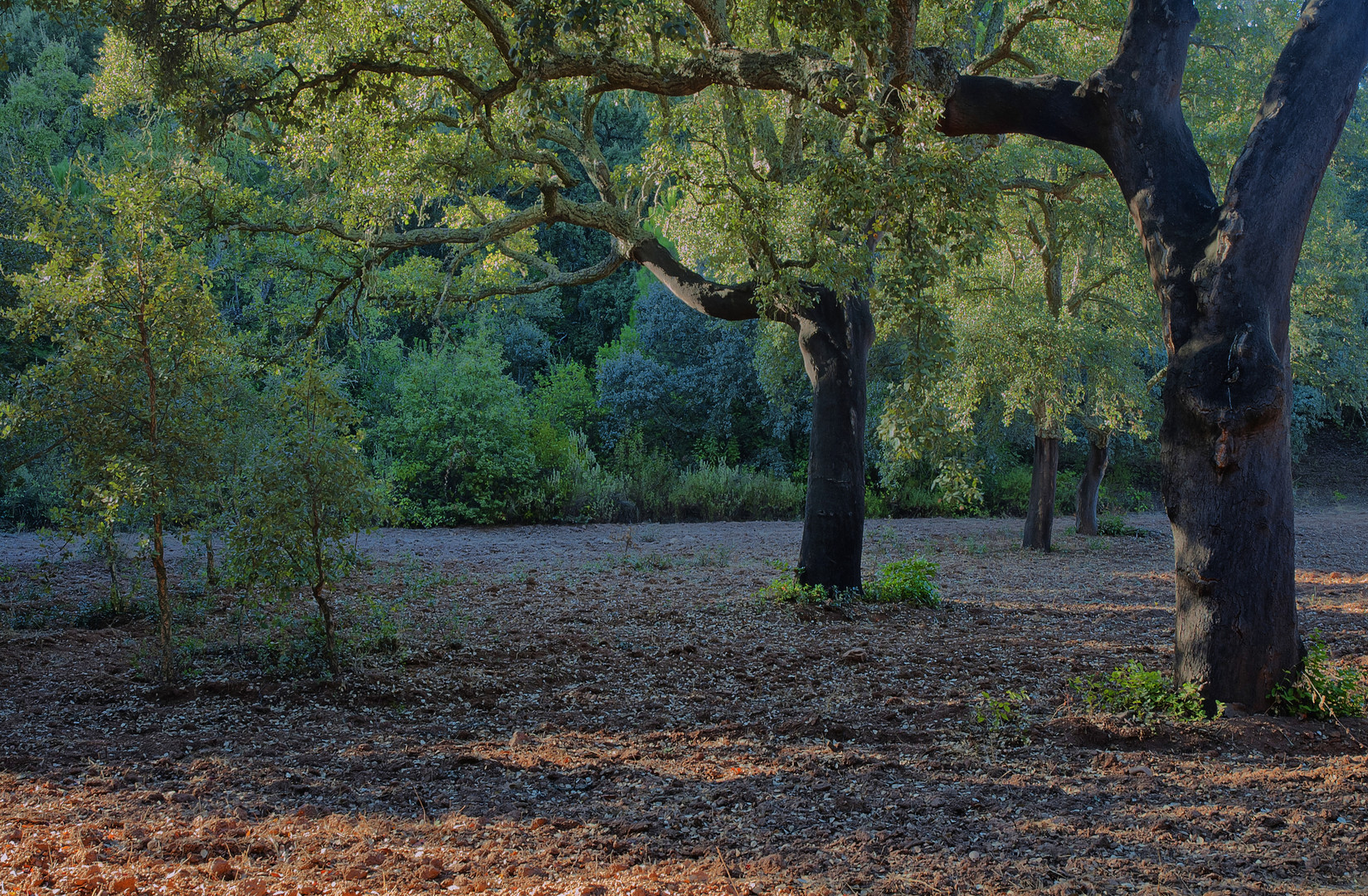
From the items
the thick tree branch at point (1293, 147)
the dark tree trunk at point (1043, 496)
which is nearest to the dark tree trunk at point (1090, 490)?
the dark tree trunk at point (1043, 496)

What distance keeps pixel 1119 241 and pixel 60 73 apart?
21995 mm

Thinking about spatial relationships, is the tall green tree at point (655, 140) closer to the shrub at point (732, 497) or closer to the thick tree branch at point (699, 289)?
the thick tree branch at point (699, 289)

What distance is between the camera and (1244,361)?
428 centimetres

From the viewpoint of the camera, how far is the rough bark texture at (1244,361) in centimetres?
435

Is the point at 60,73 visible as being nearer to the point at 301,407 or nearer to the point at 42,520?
the point at 42,520

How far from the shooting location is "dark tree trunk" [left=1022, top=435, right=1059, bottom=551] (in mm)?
13648

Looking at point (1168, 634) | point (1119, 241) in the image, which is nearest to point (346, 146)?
point (1168, 634)

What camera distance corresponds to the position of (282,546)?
491 centimetres

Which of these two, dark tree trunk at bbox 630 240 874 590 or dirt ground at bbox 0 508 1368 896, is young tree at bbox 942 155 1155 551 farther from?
dirt ground at bbox 0 508 1368 896

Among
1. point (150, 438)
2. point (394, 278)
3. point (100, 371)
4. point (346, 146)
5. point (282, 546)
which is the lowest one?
point (282, 546)

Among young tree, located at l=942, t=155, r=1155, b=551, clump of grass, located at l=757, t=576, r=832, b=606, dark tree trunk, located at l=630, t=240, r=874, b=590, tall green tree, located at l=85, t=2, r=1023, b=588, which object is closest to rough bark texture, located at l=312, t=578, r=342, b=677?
tall green tree, located at l=85, t=2, r=1023, b=588

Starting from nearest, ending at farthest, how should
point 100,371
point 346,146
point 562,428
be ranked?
point 100,371 < point 346,146 < point 562,428

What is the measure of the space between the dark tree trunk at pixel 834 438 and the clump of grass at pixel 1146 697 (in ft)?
11.1

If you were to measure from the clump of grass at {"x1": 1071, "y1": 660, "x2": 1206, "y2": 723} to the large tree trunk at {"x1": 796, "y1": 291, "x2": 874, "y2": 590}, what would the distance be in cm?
337
